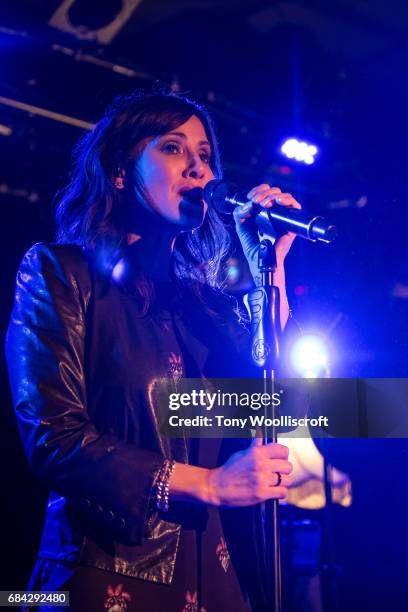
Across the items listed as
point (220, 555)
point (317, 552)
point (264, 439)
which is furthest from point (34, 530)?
point (317, 552)

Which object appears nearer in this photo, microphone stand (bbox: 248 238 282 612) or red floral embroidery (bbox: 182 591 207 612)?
microphone stand (bbox: 248 238 282 612)

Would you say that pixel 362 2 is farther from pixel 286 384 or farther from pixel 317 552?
pixel 317 552

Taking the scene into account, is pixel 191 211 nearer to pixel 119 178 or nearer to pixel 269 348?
pixel 119 178

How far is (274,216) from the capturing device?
1.39 m

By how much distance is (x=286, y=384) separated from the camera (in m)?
1.56

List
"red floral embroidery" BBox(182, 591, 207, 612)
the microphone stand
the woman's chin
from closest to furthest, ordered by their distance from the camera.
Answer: the microphone stand
"red floral embroidery" BBox(182, 591, 207, 612)
the woman's chin

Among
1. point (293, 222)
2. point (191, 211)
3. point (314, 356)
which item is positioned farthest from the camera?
point (314, 356)

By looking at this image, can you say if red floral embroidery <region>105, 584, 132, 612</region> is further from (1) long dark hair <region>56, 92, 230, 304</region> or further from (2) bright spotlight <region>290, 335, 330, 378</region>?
(2) bright spotlight <region>290, 335, 330, 378</region>

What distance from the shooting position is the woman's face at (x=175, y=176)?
5.53ft

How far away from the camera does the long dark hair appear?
1.76 metres

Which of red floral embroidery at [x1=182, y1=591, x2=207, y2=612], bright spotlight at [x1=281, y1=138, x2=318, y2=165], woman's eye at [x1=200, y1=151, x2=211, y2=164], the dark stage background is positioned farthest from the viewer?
bright spotlight at [x1=281, y1=138, x2=318, y2=165]

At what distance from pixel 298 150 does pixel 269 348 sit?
11.4 ft

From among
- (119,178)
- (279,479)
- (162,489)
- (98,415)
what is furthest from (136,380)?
(119,178)

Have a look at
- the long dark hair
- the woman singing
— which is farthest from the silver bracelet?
the long dark hair
